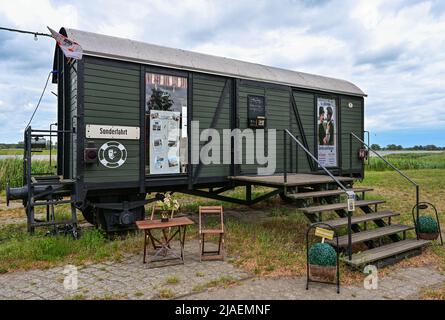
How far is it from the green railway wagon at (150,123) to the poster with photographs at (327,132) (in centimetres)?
38

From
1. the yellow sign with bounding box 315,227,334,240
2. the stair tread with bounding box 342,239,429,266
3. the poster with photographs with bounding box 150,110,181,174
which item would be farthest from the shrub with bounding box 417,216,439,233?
the poster with photographs with bounding box 150,110,181,174

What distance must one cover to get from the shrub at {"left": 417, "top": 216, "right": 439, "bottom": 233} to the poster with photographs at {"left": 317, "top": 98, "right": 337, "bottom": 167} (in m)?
3.47

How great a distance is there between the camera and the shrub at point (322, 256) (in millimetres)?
4227

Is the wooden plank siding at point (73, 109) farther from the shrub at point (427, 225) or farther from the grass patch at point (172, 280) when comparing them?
the shrub at point (427, 225)

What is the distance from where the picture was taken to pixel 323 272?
4203 mm

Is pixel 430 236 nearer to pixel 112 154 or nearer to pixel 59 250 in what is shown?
pixel 112 154

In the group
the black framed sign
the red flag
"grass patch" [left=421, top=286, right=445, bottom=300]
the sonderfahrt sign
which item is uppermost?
the red flag

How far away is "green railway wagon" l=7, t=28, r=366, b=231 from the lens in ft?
19.7

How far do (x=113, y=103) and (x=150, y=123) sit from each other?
79 centimetres

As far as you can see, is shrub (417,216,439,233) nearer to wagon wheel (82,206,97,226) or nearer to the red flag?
wagon wheel (82,206,97,226)

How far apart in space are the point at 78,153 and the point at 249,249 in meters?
3.35
